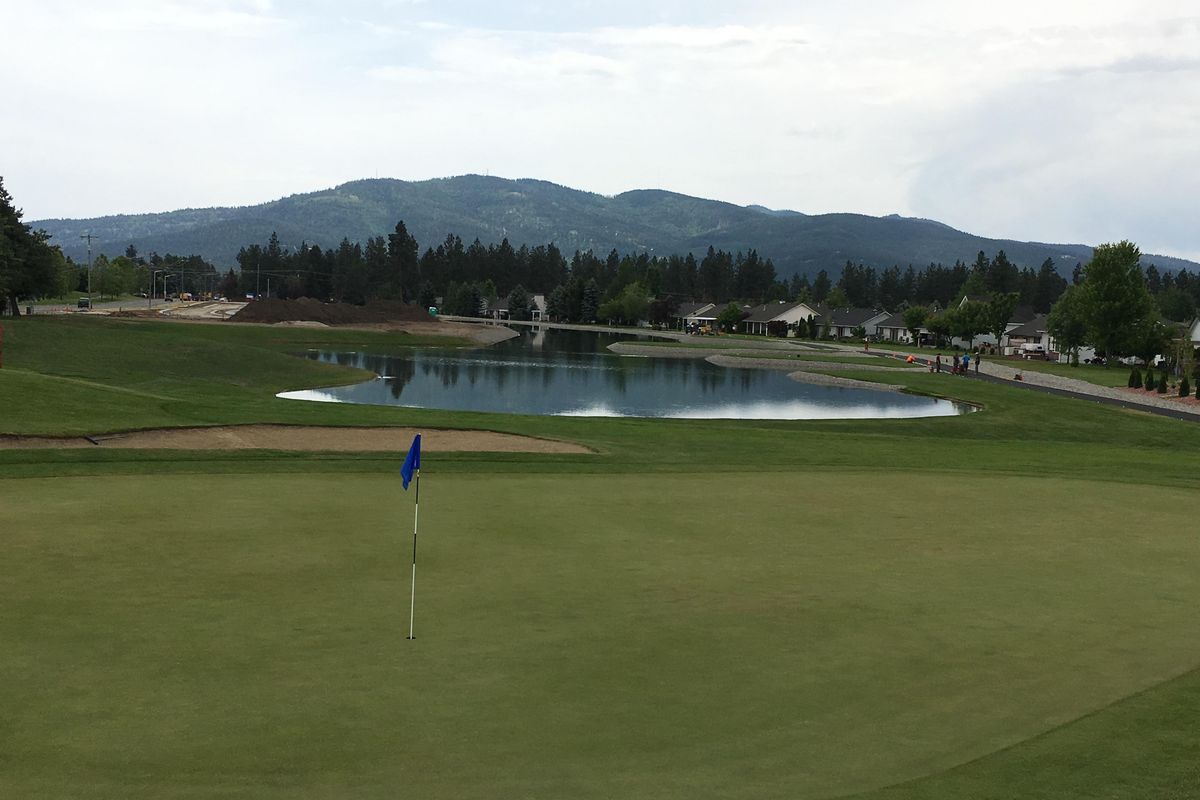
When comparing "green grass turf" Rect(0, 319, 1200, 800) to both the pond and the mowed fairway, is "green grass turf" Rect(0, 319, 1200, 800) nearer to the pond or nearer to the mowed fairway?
the mowed fairway

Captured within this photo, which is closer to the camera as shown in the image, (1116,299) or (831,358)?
(1116,299)

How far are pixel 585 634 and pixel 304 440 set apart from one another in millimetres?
22450

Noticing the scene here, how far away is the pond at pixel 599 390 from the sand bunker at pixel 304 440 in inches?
741

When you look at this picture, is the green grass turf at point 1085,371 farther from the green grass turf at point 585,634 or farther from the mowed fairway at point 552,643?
the mowed fairway at point 552,643

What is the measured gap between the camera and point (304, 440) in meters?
33.1

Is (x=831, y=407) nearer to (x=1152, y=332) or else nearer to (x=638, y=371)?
(x=638, y=371)

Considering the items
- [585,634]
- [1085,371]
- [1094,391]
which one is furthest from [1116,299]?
[585,634]

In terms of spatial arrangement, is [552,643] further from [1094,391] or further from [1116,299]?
[1116,299]

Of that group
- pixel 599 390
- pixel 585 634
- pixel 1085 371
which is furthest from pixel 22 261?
pixel 1085 371

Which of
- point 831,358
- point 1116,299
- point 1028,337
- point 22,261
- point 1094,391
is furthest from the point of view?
point 1028,337

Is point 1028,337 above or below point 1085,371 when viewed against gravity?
above

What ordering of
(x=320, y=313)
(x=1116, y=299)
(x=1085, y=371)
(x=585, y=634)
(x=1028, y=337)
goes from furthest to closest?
(x=1028, y=337)
(x=320, y=313)
(x=1116, y=299)
(x=1085, y=371)
(x=585, y=634)

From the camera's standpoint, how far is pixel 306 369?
246 feet

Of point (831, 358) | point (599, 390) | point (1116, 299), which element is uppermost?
point (1116, 299)
